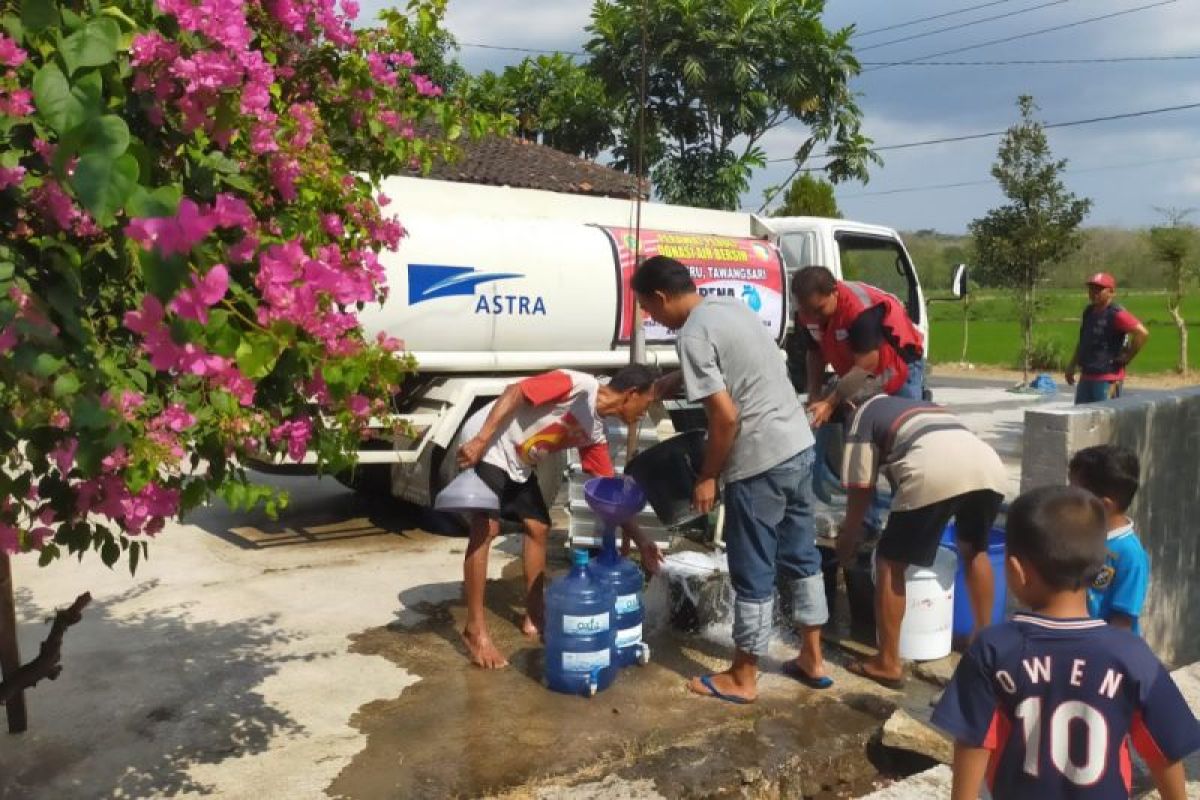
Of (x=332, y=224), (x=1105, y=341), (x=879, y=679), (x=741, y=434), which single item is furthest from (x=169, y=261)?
(x=1105, y=341)

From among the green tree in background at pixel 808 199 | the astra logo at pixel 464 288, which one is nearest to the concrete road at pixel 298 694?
the astra logo at pixel 464 288

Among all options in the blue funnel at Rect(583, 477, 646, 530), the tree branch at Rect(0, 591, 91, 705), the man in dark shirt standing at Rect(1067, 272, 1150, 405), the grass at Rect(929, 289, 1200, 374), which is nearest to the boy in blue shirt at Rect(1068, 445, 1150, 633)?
the blue funnel at Rect(583, 477, 646, 530)

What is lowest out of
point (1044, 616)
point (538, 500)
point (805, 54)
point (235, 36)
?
point (538, 500)

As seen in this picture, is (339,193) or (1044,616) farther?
(339,193)

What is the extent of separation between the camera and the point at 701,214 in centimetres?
939

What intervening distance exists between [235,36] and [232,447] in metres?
0.89

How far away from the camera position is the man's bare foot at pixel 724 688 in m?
4.47

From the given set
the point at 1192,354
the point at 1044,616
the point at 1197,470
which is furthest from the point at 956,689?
the point at 1192,354

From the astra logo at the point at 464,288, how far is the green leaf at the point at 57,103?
5.51 metres

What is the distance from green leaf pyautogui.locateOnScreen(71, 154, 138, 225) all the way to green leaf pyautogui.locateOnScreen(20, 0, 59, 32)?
48cm

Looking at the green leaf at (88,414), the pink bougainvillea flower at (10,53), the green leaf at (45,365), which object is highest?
the pink bougainvillea flower at (10,53)

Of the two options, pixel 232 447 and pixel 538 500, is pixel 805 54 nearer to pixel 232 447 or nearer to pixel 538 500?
pixel 538 500

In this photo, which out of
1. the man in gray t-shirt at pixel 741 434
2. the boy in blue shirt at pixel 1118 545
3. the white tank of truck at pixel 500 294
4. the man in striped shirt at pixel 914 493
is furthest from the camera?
the white tank of truck at pixel 500 294

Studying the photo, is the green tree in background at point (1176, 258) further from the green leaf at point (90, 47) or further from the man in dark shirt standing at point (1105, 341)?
the green leaf at point (90, 47)
